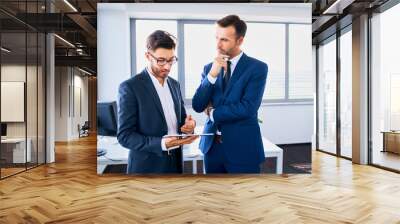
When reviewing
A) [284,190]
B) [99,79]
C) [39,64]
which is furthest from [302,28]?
[39,64]

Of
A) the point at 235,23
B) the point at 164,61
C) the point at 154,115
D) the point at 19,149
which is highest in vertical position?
the point at 235,23

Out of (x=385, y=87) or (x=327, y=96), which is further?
(x=327, y=96)

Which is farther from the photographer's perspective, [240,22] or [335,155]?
[335,155]

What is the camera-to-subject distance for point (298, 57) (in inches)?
249

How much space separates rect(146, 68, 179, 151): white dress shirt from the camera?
6.06m

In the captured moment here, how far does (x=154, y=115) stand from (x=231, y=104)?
1.18 m

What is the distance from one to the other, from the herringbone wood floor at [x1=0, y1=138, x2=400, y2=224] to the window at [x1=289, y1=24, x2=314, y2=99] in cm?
154

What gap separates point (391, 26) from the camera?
731 cm

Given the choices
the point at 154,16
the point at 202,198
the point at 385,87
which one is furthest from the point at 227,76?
the point at 385,87

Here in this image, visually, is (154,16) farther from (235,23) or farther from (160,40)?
(235,23)

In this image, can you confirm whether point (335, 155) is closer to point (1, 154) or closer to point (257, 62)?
point (257, 62)

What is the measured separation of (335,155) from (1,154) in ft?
24.1

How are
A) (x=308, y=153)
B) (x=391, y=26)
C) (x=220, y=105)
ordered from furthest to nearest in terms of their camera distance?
(x=391, y=26)
(x=308, y=153)
(x=220, y=105)

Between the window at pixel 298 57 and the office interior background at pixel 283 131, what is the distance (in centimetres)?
5
